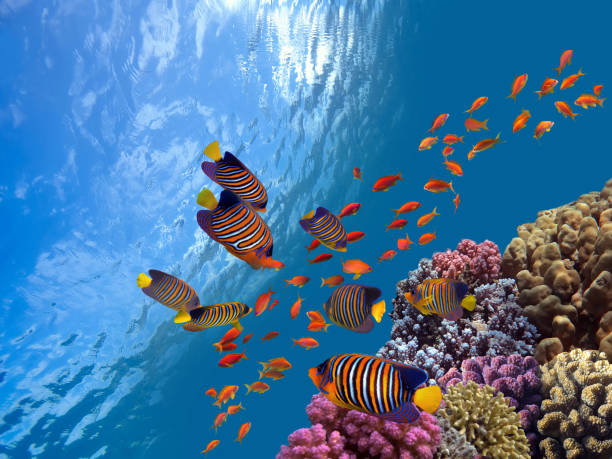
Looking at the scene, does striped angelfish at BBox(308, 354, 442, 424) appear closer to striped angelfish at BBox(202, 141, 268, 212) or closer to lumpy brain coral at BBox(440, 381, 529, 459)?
striped angelfish at BBox(202, 141, 268, 212)

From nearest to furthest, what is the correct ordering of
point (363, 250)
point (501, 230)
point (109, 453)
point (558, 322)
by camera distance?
1. point (558, 322)
2. point (109, 453)
3. point (363, 250)
4. point (501, 230)

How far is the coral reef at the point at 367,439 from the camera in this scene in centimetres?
234

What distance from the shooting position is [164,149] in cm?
1755

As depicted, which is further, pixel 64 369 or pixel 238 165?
pixel 64 369

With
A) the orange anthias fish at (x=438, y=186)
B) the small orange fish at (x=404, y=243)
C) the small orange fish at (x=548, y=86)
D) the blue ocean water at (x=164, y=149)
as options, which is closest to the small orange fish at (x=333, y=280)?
the small orange fish at (x=404, y=243)

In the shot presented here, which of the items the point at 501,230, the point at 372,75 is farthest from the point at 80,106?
the point at 501,230

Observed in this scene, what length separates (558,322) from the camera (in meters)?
4.10

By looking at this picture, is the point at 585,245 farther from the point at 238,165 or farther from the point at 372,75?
the point at 372,75

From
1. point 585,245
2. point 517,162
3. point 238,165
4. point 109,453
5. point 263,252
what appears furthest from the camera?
point 517,162

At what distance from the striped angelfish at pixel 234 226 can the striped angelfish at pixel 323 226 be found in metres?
1.39

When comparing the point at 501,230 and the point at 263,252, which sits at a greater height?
the point at 501,230

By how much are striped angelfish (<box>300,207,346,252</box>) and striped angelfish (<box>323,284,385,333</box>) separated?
59 centimetres

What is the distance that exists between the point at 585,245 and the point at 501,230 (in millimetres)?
72006

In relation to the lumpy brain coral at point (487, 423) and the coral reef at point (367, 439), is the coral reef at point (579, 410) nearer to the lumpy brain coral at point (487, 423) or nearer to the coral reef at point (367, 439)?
the lumpy brain coral at point (487, 423)
